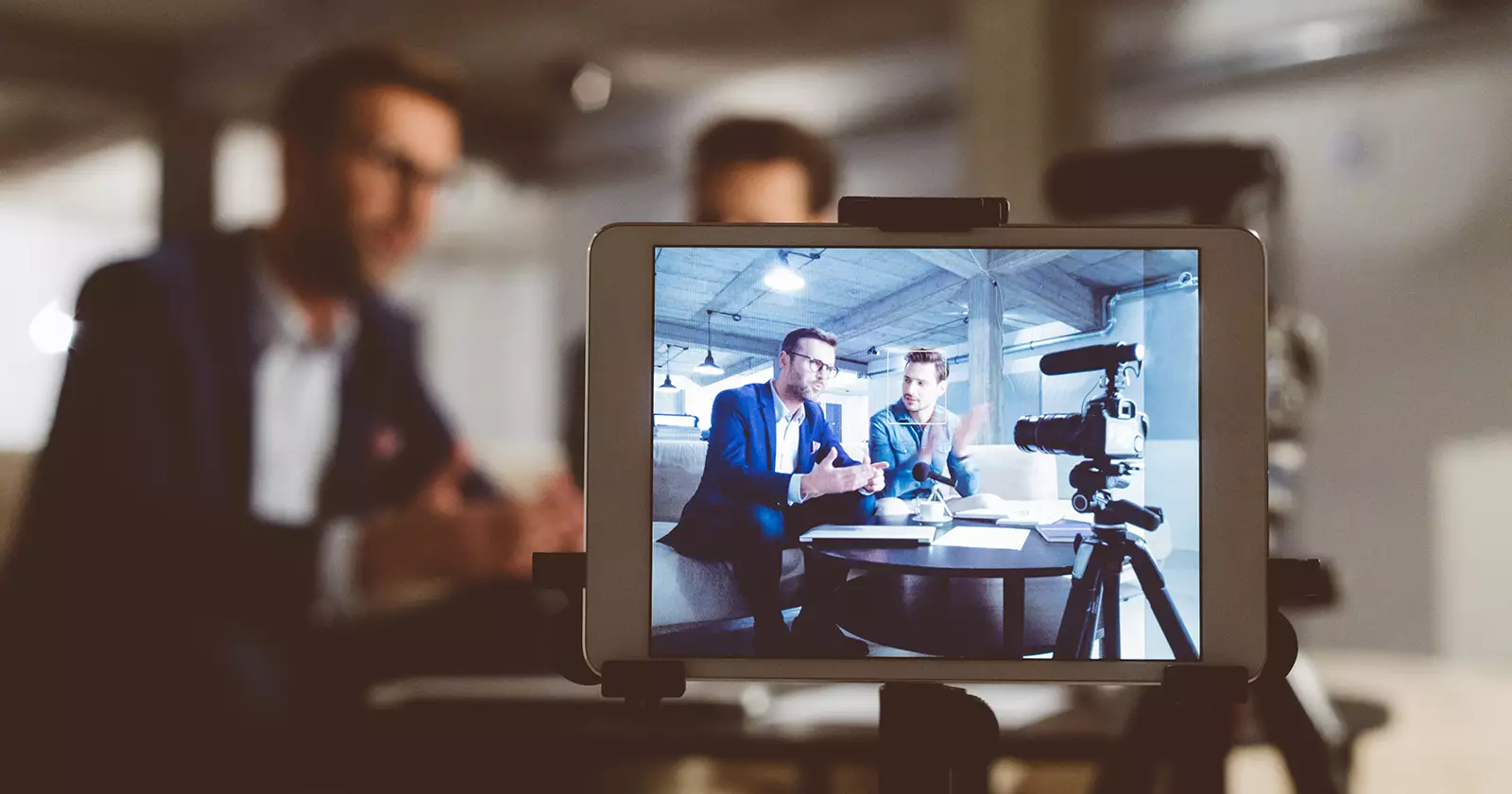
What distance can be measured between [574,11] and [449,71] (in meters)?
0.30

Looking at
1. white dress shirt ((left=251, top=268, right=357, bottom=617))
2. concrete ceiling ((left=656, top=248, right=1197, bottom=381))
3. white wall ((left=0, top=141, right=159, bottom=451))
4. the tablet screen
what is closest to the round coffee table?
the tablet screen

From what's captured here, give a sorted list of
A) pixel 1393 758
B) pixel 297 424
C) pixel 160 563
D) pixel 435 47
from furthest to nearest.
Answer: pixel 1393 758, pixel 435 47, pixel 297 424, pixel 160 563

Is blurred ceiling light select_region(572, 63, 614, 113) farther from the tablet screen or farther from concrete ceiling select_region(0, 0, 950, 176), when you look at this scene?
the tablet screen

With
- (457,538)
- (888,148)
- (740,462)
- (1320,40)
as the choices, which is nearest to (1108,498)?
(740,462)

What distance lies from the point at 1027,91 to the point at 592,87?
0.84m

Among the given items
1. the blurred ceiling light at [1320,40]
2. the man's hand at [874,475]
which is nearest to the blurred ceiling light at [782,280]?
the man's hand at [874,475]

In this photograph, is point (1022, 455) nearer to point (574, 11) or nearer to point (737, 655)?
point (737, 655)

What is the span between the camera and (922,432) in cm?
52

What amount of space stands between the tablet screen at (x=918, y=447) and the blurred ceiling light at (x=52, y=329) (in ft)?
3.86

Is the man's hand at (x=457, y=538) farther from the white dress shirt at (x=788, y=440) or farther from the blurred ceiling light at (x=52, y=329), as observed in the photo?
the white dress shirt at (x=788, y=440)

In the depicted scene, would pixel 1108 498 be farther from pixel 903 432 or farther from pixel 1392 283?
pixel 1392 283

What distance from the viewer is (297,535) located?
54.4 inches

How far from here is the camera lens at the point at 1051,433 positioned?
20.3 inches

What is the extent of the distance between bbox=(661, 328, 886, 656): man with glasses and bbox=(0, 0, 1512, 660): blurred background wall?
0.85 metres
